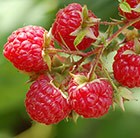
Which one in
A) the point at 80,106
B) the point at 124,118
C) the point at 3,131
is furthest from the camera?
the point at 3,131

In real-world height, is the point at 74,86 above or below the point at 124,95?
above

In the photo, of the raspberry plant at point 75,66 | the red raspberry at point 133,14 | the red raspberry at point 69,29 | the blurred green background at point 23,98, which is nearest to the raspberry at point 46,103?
the raspberry plant at point 75,66

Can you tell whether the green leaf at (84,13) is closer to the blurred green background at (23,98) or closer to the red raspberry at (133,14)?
the red raspberry at (133,14)

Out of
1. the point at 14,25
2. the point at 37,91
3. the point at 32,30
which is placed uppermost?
the point at 32,30

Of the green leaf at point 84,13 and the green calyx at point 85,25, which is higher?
the green leaf at point 84,13

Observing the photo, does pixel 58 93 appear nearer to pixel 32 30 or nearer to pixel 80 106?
pixel 80 106

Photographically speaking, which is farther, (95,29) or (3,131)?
(3,131)

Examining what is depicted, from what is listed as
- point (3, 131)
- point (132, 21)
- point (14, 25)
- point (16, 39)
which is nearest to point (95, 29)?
point (132, 21)

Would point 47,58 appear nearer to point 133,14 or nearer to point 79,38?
point 79,38

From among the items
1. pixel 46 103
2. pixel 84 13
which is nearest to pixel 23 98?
pixel 46 103
